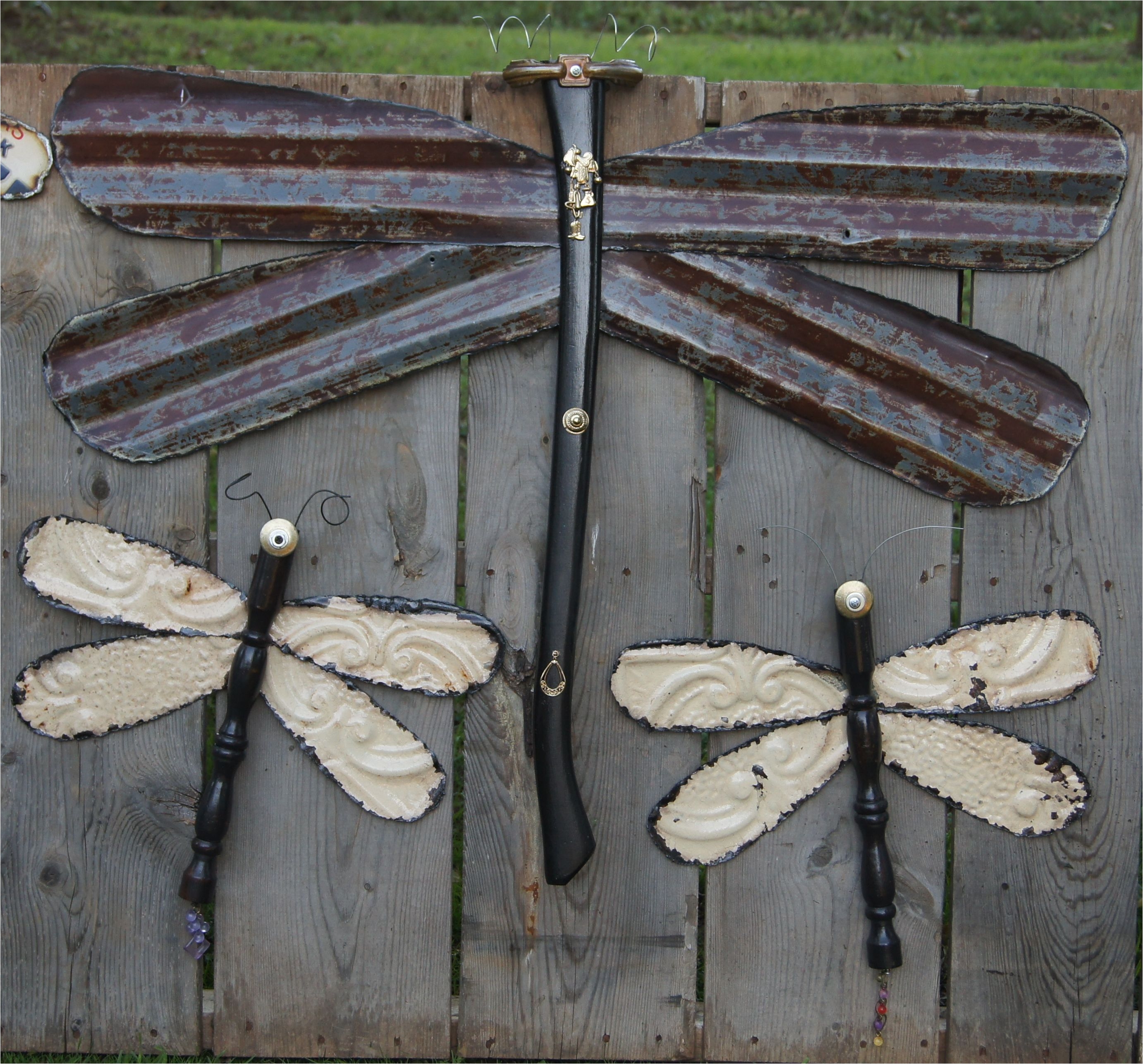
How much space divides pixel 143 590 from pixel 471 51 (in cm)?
174

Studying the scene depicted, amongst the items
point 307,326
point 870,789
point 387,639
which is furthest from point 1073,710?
point 307,326

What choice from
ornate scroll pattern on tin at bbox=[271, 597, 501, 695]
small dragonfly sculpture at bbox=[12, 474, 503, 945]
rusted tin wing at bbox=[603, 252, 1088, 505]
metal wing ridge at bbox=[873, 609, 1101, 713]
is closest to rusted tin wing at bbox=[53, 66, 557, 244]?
rusted tin wing at bbox=[603, 252, 1088, 505]

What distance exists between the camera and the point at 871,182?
1.70m

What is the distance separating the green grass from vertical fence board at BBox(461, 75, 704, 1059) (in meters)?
1.25

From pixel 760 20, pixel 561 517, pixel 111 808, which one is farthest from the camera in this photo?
pixel 760 20

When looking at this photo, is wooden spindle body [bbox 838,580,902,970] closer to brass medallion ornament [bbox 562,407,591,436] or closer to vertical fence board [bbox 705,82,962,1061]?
vertical fence board [bbox 705,82,962,1061]

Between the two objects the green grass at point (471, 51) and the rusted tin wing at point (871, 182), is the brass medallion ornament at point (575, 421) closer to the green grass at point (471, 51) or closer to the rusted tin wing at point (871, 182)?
the rusted tin wing at point (871, 182)

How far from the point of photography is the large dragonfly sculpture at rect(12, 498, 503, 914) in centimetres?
172

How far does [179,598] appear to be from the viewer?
1.72 meters

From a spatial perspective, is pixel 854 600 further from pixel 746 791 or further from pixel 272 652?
pixel 272 652

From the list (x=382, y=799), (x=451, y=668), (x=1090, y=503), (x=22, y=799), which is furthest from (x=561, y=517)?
(x=22, y=799)

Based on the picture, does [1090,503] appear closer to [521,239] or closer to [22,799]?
[521,239]

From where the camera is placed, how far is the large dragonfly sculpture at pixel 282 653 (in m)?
1.72

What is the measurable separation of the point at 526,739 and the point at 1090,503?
111cm
